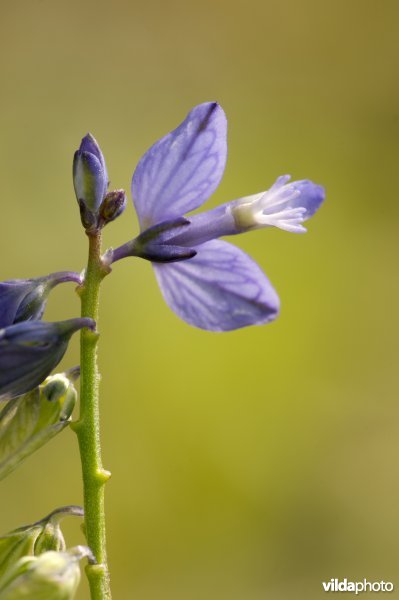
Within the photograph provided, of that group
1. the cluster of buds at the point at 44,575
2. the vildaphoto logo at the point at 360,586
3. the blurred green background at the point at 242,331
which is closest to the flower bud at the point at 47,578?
the cluster of buds at the point at 44,575

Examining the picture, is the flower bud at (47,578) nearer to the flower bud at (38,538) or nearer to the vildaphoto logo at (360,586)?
the flower bud at (38,538)

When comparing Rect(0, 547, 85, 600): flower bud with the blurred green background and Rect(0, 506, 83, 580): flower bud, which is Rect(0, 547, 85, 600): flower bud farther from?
the blurred green background

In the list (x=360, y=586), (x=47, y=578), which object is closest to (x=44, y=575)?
(x=47, y=578)

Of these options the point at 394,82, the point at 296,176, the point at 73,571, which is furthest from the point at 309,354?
the point at 73,571

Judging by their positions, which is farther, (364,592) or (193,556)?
(193,556)

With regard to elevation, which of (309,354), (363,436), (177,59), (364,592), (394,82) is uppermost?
(177,59)

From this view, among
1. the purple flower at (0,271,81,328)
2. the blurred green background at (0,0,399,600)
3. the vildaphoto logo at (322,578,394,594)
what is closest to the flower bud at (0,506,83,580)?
the purple flower at (0,271,81,328)

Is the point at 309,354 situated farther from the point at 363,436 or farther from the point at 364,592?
the point at 364,592
